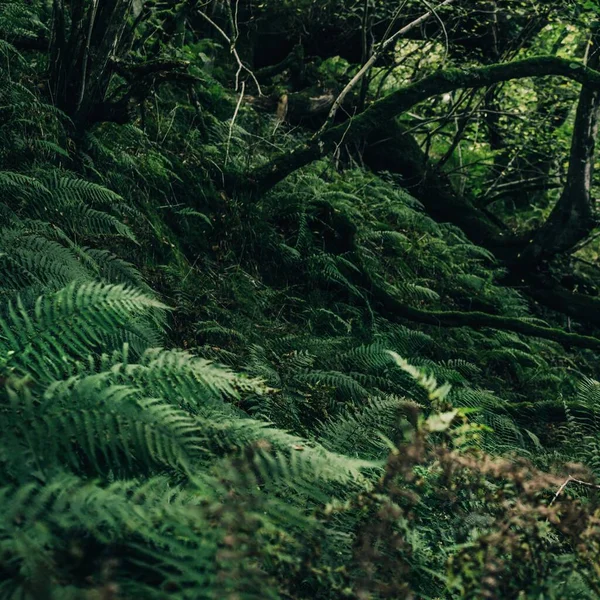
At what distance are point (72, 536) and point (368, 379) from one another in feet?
9.93

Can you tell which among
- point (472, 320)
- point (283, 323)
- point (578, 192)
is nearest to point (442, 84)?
point (472, 320)

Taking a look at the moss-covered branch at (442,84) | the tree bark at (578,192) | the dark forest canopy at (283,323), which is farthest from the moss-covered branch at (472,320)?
the tree bark at (578,192)

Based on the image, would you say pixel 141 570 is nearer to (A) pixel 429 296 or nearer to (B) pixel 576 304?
(A) pixel 429 296

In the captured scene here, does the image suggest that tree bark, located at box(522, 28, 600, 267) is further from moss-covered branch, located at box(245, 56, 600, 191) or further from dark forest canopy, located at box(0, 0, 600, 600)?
moss-covered branch, located at box(245, 56, 600, 191)

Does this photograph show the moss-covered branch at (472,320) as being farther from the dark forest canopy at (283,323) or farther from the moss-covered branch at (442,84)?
the moss-covered branch at (442,84)

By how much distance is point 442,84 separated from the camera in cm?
548

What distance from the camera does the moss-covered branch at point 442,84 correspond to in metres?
5.48

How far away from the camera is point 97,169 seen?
4.80 meters

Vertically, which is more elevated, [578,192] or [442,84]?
[442,84]

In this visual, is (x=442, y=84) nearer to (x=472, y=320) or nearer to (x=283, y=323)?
(x=472, y=320)

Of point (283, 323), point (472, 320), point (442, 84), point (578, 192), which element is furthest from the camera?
point (578, 192)

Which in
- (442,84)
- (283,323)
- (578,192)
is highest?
(442,84)

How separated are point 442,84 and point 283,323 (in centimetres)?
245

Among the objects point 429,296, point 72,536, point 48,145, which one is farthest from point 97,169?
point 72,536
